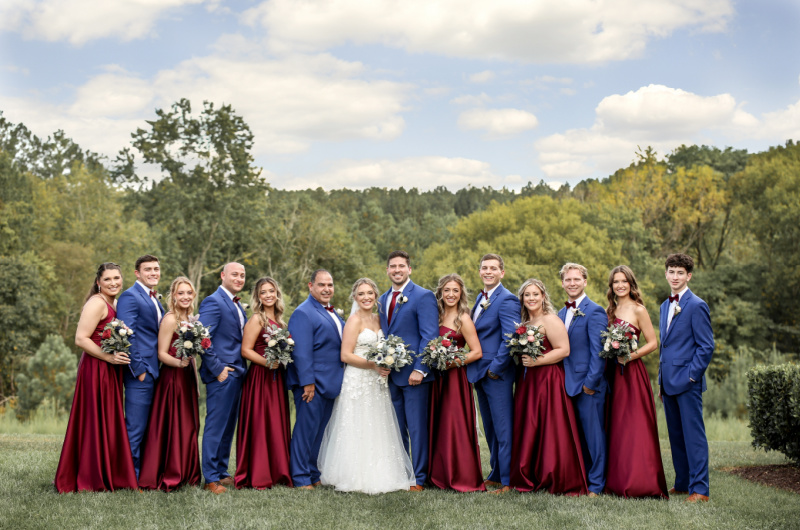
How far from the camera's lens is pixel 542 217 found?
3297 cm

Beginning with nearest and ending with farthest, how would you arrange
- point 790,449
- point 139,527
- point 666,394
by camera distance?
point 139,527, point 666,394, point 790,449

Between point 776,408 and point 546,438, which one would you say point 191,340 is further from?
point 776,408

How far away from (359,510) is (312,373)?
1.67 metres

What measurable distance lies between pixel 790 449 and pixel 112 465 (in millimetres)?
8760

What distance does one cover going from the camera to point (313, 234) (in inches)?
1416

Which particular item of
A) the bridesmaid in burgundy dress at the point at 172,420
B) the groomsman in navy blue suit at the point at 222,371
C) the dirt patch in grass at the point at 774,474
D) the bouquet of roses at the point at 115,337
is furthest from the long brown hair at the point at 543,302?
the bouquet of roses at the point at 115,337

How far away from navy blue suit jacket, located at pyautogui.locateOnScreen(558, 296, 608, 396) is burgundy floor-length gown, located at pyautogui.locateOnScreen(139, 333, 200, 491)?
13.8 ft

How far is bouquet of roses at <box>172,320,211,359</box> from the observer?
707cm

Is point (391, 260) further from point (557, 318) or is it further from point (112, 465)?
point (112, 465)

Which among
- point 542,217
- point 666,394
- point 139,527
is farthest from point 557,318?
point 542,217

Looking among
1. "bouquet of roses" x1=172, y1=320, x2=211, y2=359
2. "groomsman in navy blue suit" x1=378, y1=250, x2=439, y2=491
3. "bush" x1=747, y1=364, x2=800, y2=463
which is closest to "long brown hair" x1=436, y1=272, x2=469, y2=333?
"groomsman in navy blue suit" x1=378, y1=250, x2=439, y2=491

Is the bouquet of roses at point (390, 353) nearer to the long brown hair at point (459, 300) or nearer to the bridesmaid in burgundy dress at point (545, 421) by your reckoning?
the long brown hair at point (459, 300)

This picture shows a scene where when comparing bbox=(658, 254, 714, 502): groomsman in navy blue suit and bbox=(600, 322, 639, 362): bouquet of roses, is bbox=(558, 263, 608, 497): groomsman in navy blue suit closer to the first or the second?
bbox=(600, 322, 639, 362): bouquet of roses

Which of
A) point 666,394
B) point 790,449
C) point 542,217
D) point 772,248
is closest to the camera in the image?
point 666,394
